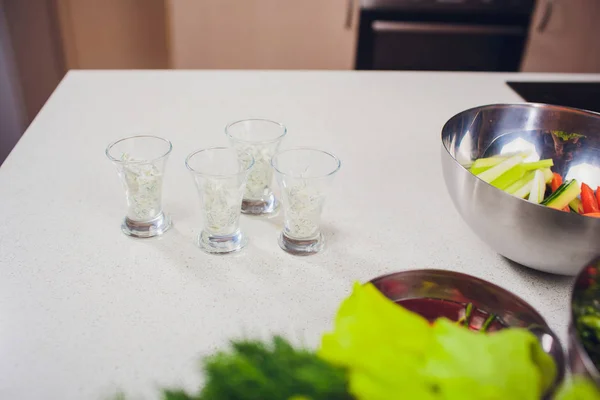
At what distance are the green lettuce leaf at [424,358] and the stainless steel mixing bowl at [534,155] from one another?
255 millimetres

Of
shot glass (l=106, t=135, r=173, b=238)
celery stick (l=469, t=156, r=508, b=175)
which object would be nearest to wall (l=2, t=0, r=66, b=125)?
shot glass (l=106, t=135, r=173, b=238)

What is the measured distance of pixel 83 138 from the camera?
3.35 ft

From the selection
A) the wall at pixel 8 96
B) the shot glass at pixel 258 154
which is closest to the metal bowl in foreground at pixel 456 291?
the shot glass at pixel 258 154

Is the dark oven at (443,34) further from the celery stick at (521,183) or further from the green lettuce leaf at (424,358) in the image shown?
the green lettuce leaf at (424,358)

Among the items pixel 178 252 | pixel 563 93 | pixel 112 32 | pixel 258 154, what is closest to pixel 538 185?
pixel 258 154

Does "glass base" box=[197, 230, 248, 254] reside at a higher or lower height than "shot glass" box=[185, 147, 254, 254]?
lower

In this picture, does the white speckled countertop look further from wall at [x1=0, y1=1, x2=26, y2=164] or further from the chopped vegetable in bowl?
wall at [x1=0, y1=1, x2=26, y2=164]

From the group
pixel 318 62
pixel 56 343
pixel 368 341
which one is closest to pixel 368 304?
pixel 368 341

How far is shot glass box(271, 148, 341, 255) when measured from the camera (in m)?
0.68

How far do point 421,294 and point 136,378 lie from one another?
310 millimetres

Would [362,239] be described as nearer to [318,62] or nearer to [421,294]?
[421,294]

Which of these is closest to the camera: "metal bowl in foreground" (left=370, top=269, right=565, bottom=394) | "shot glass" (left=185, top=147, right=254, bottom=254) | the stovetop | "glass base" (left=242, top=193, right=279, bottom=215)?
"metal bowl in foreground" (left=370, top=269, right=565, bottom=394)

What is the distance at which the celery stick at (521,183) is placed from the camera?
0.71 metres

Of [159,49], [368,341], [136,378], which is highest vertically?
[368,341]
